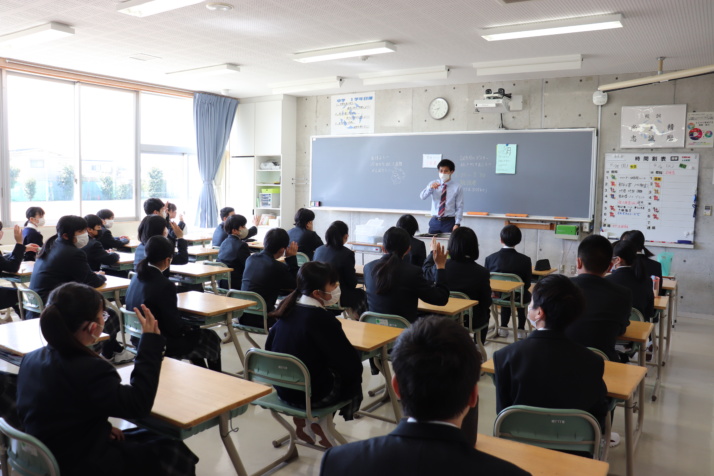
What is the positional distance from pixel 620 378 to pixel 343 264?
97.0 inches

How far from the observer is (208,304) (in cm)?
371

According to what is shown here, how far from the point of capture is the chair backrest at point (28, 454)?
63.9 inches

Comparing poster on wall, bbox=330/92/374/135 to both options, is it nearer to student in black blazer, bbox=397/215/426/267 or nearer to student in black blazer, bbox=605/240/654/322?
student in black blazer, bbox=397/215/426/267

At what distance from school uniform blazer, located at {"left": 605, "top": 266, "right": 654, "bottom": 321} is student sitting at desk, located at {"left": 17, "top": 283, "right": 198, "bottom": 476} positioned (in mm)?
3068

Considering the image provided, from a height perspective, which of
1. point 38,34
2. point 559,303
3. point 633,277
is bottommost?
point 633,277

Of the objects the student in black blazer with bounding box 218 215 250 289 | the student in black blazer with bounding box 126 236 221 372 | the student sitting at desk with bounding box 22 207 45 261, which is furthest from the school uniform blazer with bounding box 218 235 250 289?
the student in black blazer with bounding box 126 236 221 372

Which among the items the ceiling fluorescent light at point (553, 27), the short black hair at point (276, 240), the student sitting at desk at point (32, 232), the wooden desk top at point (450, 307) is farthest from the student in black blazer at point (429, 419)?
the student sitting at desk at point (32, 232)

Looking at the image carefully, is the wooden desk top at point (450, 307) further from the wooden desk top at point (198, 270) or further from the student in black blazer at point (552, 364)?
the wooden desk top at point (198, 270)

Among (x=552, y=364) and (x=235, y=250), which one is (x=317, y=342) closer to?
(x=552, y=364)

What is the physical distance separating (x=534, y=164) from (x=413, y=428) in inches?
259

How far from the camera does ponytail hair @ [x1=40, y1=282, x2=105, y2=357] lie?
1731 mm

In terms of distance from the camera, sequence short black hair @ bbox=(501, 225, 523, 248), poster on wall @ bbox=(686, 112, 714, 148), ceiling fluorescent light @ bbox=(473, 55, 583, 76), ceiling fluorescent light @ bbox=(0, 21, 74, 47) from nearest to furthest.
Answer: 1. short black hair @ bbox=(501, 225, 523, 248)
2. ceiling fluorescent light @ bbox=(0, 21, 74, 47)
3. ceiling fluorescent light @ bbox=(473, 55, 583, 76)
4. poster on wall @ bbox=(686, 112, 714, 148)

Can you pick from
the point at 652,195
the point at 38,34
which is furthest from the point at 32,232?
the point at 652,195

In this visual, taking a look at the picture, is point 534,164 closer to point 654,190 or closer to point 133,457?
point 654,190
